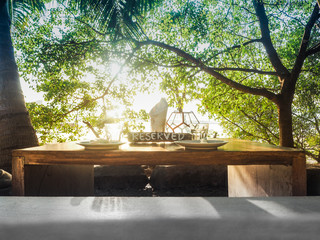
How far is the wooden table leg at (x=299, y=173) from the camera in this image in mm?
1543

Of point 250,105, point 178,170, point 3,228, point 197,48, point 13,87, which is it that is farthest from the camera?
point 250,105

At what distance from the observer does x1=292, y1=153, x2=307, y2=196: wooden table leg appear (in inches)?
60.7

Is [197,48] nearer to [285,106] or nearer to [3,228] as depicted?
[285,106]

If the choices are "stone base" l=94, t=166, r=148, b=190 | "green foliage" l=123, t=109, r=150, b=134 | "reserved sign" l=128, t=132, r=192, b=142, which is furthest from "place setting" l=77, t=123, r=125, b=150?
"green foliage" l=123, t=109, r=150, b=134

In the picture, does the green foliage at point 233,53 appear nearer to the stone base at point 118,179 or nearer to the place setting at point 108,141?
the stone base at point 118,179

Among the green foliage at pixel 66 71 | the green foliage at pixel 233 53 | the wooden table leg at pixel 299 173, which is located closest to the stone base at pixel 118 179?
the green foliage at pixel 66 71

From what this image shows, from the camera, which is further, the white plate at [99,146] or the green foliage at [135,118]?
the green foliage at [135,118]

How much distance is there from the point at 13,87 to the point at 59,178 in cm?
191

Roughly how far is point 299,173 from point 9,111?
3431mm

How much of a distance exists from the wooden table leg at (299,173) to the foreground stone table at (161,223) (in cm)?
47

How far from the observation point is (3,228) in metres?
0.98

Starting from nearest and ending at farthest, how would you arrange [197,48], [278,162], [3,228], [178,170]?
[3,228]
[278,162]
[178,170]
[197,48]

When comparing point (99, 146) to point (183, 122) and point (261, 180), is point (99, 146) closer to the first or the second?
point (183, 122)

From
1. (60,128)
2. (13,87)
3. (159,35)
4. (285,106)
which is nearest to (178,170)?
(285,106)
